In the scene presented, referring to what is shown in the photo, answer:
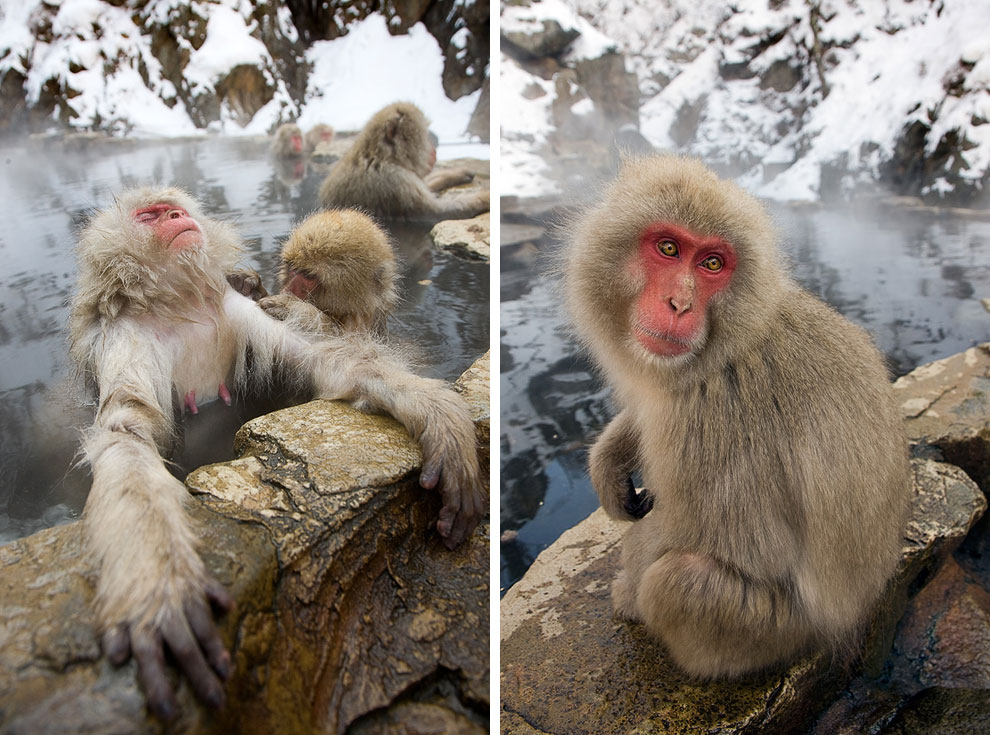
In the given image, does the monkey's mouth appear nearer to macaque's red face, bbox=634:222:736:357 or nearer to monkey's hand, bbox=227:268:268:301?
macaque's red face, bbox=634:222:736:357

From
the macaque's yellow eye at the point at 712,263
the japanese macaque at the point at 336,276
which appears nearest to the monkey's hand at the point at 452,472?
the japanese macaque at the point at 336,276

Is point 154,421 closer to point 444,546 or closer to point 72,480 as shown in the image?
point 72,480

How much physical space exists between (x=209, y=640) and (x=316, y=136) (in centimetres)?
143

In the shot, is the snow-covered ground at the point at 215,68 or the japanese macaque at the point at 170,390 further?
the snow-covered ground at the point at 215,68

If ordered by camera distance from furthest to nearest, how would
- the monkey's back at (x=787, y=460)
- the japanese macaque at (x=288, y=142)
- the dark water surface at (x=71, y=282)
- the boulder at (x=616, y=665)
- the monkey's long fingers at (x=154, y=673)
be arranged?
the japanese macaque at (x=288, y=142), the boulder at (x=616, y=665), the monkey's back at (x=787, y=460), the dark water surface at (x=71, y=282), the monkey's long fingers at (x=154, y=673)

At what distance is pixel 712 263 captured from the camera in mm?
1690

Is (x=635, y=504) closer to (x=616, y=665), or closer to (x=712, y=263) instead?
(x=616, y=665)

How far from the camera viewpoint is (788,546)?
6.00 ft

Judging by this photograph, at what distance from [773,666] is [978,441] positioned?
1419 mm

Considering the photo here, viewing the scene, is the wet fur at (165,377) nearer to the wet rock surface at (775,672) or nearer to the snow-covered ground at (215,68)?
the snow-covered ground at (215,68)

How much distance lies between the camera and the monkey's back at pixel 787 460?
178 centimetres

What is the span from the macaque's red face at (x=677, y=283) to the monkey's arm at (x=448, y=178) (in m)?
0.80

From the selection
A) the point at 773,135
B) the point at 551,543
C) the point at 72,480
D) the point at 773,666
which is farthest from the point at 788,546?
the point at 72,480

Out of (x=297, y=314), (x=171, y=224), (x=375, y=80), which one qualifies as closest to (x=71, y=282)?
(x=171, y=224)
